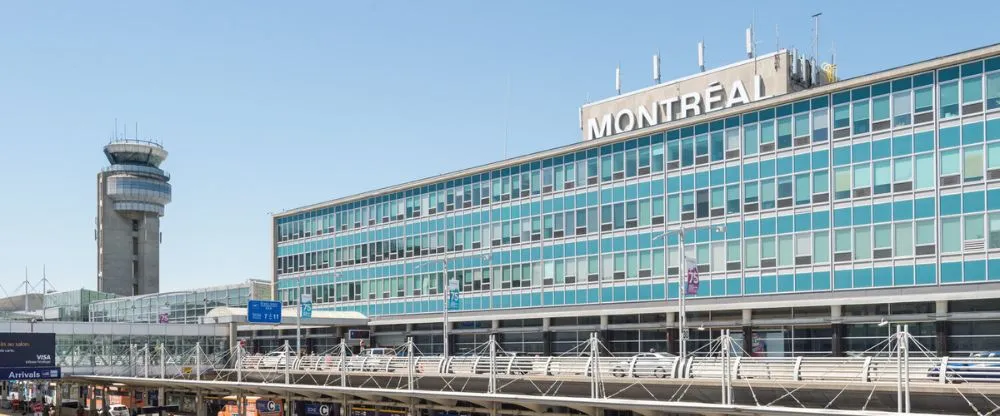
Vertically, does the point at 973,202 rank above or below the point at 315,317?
above

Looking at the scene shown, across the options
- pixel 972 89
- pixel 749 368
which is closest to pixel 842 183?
pixel 972 89

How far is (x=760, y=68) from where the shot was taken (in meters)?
74.4

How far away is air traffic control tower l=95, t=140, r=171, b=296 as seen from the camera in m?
191

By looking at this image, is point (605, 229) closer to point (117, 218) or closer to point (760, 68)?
point (760, 68)

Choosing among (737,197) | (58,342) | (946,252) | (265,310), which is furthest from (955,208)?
(58,342)

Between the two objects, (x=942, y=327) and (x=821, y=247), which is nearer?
(x=942, y=327)

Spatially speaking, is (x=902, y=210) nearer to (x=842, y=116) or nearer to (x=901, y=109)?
(x=901, y=109)

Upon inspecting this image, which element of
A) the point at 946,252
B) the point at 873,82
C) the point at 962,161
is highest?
the point at 873,82

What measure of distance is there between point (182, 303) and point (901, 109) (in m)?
83.6

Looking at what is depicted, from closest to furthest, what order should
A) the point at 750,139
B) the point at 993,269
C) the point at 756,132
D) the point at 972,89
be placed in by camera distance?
the point at 993,269 → the point at 972,89 → the point at 756,132 → the point at 750,139

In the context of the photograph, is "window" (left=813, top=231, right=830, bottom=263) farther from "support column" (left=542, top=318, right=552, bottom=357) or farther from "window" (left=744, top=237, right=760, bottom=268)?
"support column" (left=542, top=318, right=552, bottom=357)

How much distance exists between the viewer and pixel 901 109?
57.6 metres

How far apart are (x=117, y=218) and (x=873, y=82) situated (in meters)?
161

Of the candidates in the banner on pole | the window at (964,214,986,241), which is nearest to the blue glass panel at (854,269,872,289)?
the window at (964,214,986,241)
